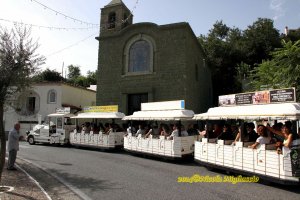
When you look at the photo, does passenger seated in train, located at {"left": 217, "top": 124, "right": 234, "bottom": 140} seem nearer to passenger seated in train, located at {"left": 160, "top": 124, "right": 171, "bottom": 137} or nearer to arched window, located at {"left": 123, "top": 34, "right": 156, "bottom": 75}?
passenger seated in train, located at {"left": 160, "top": 124, "right": 171, "bottom": 137}

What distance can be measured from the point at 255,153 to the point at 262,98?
2.28 metres

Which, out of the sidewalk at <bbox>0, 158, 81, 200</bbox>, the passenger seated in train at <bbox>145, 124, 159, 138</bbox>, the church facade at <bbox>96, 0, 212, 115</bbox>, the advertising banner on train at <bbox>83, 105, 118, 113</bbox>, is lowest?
the sidewalk at <bbox>0, 158, 81, 200</bbox>

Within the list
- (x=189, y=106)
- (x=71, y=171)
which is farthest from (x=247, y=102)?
(x=189, y=106)

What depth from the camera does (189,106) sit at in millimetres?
24516

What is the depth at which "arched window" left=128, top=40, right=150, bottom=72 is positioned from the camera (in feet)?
87.1

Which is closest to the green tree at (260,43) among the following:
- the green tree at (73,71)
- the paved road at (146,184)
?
the paved road at (146,184)

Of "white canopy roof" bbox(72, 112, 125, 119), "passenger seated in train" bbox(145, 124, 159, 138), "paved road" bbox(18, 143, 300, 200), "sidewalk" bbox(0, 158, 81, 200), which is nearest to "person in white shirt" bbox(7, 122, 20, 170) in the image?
"sidewalk" bbox(0, 158, 81, 200)

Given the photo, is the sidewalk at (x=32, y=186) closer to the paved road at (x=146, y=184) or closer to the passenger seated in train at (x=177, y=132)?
the paved road at (x=146, y=184)

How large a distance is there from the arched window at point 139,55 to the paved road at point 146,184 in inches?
559

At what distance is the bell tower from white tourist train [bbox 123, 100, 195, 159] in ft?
43.9

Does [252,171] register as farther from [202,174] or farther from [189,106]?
[189,106]

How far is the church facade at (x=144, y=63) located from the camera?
24.7 meters

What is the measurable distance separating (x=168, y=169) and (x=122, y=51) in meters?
17.4

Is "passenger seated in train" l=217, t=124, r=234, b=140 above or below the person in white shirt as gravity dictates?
above
